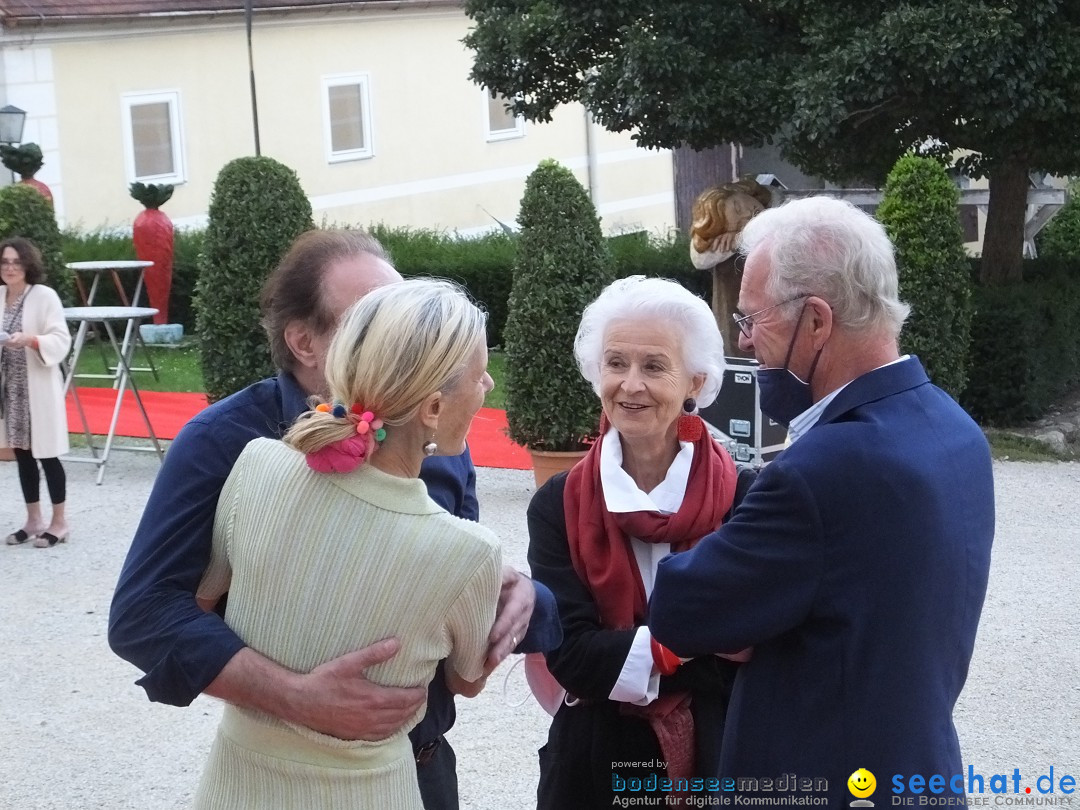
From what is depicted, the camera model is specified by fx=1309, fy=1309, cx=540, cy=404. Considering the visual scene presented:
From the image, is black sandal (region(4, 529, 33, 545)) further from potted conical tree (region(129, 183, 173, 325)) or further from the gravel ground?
potted conical tree (region(129, 183, 173, 325))

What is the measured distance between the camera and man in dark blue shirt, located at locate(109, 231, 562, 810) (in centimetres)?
208

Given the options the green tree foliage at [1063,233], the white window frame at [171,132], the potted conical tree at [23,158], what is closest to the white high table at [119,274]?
the potted conical tree at [23,158]

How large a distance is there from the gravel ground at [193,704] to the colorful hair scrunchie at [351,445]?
7.09ft

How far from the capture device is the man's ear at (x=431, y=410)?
6.82 feet

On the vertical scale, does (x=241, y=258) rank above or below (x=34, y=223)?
below

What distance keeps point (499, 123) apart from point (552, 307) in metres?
20.5

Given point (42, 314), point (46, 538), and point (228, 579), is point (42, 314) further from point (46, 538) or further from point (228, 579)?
point (228, 579)

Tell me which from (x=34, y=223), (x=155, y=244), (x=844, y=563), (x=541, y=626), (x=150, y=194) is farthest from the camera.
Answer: (x=150, y=194)

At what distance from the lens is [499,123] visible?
2798cm

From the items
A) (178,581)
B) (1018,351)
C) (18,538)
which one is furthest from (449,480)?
(1018,351)

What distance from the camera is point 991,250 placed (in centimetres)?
1180

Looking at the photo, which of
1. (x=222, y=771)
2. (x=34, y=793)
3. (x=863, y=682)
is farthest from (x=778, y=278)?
(x=34, y=793)

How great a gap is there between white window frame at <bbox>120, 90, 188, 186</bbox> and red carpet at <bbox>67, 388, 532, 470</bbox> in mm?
9309

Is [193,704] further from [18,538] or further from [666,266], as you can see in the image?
[666,266]
